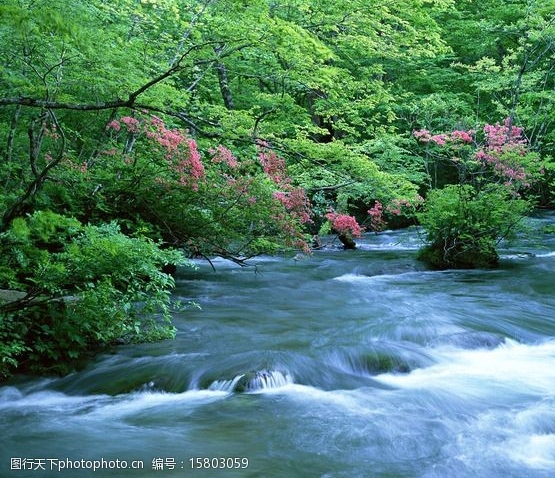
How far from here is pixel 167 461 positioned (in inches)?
167

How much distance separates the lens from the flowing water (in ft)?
14.1

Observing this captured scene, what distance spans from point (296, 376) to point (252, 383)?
55 cm

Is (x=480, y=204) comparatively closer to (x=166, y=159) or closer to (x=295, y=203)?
(x=295, y=203)

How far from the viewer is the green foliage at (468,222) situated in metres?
12.8

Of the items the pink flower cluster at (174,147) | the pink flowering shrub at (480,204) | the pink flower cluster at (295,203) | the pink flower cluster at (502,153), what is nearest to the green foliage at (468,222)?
the pink flowering shrub at (480,204)

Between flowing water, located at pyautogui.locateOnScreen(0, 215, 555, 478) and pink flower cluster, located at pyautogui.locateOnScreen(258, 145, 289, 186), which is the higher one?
pink flower cluster, located at pyautogui.locateOnScreen(258, 145, 289, 186)

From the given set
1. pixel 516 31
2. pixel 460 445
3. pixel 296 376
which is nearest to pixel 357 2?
pixel 296 376

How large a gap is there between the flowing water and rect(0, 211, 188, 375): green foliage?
0.33 metres

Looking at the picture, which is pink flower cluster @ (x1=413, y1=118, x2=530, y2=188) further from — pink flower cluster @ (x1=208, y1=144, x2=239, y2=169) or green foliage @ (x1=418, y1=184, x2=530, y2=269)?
pink flower cluster @ (x1=208, y1=144, x2=239, y2=169)

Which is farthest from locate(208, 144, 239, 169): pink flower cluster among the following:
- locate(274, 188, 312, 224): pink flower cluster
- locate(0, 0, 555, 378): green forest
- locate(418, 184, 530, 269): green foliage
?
locate(418, 184, 530, 269): green foliage

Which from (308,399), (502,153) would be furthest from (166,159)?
(502,153)

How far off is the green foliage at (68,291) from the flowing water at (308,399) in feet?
1.07

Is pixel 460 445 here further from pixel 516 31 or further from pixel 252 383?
pixel 516 31

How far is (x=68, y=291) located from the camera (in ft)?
18.9
